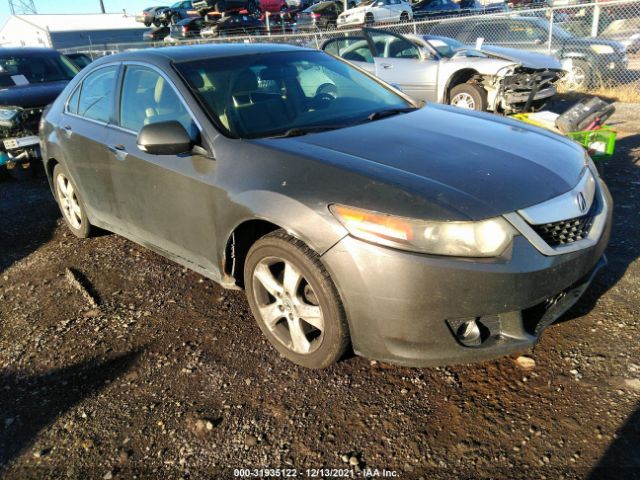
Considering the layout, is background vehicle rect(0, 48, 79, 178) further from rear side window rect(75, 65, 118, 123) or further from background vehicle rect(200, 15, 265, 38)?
background vehicle rect(200, 15, 265, 38)

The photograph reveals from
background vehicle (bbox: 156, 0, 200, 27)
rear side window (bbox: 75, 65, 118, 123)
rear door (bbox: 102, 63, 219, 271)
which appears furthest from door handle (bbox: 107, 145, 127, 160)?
background vehicle (bbox: 156, 0, 200, 27)

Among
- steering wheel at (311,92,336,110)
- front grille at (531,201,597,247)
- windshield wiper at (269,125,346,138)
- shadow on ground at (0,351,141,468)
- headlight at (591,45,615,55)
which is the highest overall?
steering wheel at (311,92,336,110)

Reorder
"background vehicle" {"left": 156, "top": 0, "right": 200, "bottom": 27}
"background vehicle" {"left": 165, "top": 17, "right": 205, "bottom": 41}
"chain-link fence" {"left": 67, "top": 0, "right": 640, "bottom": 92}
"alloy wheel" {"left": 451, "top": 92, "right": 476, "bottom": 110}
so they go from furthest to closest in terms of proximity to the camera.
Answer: "background vehicle" {"left": 156, "top": 0, "right": 200, "bottom": 27}, "background vehicle" {"left": 165, "top": 17, "right": 205, "bottom": 41}, "chain-link fence" {"left": 67, "top": 0, "right": 640, "bottom": 92}, "alloy wheel" {"left": 451, "top": 92, "right": 476, "bottom": 110}

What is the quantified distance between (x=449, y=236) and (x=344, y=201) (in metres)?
0.49

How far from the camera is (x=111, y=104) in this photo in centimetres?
383

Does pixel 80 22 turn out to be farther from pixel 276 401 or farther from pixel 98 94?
pixel 276 401

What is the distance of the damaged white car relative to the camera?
26.8 feet

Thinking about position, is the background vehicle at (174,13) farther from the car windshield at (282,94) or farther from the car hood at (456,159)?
the car hood at (456,159)

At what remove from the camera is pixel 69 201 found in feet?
15.6

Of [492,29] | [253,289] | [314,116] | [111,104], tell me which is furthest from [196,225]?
[492,29]

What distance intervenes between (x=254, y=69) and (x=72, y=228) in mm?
2494

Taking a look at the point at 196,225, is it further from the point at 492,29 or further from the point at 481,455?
the point at 492,29

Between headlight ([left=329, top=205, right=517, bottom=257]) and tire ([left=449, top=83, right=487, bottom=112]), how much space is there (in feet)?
22.5

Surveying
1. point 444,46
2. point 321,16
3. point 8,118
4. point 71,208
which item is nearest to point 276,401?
point 71,208
